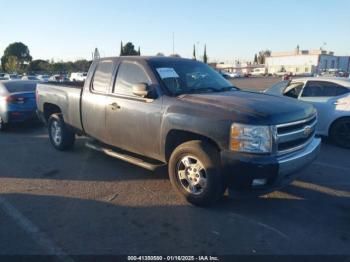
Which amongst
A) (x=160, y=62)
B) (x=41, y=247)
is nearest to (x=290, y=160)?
(x=160, y=62)

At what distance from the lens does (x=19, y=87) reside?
34.0 ft

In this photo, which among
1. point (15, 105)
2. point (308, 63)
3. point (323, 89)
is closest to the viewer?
point (323, 89)

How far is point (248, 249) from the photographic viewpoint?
3.53 meters

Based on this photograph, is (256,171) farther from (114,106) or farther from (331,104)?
(331,104)

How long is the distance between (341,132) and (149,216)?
5559 millimetres

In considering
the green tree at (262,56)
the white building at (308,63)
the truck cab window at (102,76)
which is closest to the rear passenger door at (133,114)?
the truck cab window at (102,76)

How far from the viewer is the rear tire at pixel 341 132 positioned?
7861mm

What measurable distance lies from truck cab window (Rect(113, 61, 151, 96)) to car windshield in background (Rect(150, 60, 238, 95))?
0.71 ft

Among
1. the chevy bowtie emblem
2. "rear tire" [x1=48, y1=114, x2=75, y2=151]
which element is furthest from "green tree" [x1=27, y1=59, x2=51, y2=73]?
the chevy bowtie emblem

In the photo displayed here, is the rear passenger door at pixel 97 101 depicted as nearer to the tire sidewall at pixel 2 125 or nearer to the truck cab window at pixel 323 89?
the tire sidewall at pixel 2 125

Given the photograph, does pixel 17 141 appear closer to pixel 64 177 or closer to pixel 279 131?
pixel 64 177

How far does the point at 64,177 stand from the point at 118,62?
210 centimetres

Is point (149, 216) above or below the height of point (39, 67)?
below

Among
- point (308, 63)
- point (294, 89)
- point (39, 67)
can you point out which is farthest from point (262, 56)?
point (294, 89)
